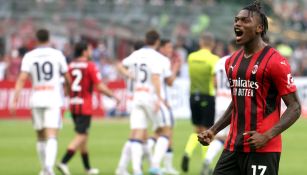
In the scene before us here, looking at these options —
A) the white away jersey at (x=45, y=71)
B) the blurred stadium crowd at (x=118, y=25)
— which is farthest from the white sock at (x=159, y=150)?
the blurred stadium crowd at (x=118, y=25)

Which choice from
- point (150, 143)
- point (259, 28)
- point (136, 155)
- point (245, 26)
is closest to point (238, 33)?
point (245, 26)

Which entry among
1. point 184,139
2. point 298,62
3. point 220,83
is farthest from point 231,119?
point 298,62

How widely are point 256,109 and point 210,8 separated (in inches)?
1290

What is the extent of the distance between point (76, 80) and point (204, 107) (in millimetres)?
2651

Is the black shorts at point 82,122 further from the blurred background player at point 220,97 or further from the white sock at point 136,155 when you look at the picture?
the blurred background player at point 220,97

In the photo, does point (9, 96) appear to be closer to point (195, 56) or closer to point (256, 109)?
point (195, 56)

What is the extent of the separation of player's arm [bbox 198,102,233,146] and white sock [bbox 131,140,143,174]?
6.16 metres

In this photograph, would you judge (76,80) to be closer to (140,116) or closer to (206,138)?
(140,116)

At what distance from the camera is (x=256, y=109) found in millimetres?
8578

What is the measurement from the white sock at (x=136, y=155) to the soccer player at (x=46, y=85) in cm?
130

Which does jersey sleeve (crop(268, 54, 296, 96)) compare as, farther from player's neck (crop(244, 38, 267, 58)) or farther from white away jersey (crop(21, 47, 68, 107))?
white away jersey (crop(21, 47, 68, 107))

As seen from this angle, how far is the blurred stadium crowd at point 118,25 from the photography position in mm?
36438

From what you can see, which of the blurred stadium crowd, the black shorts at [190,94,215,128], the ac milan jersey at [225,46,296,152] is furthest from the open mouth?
the blurred stadium crowd

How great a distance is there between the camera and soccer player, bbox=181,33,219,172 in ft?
56.7
